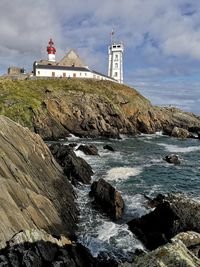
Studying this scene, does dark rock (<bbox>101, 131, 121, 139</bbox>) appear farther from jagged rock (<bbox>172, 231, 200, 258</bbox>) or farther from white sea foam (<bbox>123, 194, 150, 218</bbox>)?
jagged rock (<bbox>172, 231, 200, 258</bbox>)

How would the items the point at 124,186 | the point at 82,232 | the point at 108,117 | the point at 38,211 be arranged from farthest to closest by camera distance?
the point at 108,117
the point at 124,186
the point at 82,232
the point at 38,211

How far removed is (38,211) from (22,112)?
181ft

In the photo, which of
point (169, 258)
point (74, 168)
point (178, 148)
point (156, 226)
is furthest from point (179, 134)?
point (169, 258)

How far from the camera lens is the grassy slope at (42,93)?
77500mm

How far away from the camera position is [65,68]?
12144 cm

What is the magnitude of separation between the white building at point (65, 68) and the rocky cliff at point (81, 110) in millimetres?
12524

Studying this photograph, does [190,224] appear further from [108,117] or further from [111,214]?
[108,117]

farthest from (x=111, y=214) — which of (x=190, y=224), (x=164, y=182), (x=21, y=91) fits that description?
(x=21, y=91)

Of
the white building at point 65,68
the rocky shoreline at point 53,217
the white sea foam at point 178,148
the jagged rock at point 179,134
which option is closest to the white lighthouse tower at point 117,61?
the white building at point 65,68

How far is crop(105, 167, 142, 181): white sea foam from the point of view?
142ft

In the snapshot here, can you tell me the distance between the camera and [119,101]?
10081cm

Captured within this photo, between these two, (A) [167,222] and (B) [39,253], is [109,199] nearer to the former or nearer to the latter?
(A) [167,222]

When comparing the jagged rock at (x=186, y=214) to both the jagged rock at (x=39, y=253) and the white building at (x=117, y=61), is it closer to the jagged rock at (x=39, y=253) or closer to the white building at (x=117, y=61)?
the jagged rock at (x=39, y=253)

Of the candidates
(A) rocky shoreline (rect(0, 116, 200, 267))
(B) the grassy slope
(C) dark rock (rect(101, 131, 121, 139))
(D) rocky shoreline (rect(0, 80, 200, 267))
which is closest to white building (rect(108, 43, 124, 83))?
(B) the grassy slope
